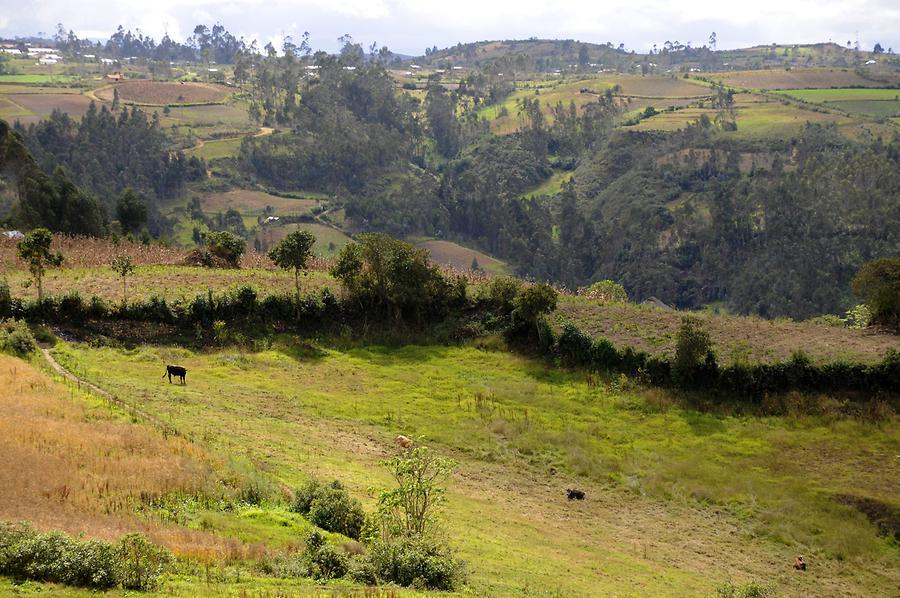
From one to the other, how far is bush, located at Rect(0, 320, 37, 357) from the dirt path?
2.36 feet

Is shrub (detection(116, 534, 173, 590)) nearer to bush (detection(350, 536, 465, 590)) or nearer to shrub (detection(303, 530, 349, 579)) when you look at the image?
shrub (detection(303, 530, 349, 579))

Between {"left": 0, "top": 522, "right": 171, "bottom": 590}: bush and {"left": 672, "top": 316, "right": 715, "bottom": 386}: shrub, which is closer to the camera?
{"left": 0, "top": 522, "right": 171, "bottom": 590}: bush

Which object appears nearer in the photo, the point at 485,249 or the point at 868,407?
the point at 868,407

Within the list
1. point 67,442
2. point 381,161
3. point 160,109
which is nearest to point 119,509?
point 67,442

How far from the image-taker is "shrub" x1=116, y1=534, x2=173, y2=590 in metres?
13.5

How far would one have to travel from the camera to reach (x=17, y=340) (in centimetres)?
3041

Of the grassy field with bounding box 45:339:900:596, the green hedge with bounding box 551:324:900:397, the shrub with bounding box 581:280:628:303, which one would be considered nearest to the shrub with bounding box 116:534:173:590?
the grassy field with bounding box 45:339:900:596

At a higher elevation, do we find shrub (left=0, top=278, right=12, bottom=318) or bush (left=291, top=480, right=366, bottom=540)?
shrub (left=0, top=278, right=12, bottom=318)

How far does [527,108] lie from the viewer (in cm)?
15175

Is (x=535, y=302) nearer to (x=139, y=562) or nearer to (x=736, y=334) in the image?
(x=736, y=334)

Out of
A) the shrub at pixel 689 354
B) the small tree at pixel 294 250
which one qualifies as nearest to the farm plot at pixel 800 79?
the shrub at pixel 689 354

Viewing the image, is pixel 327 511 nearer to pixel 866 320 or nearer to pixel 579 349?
pixel 579 349

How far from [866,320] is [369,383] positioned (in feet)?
75.1

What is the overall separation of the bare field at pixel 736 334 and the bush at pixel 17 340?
21.9 m
